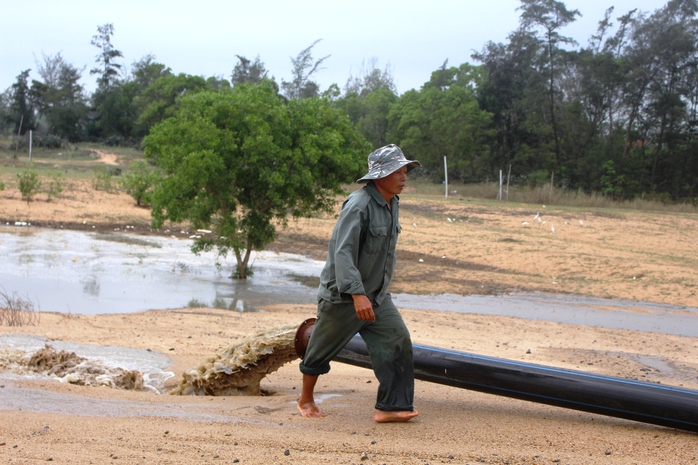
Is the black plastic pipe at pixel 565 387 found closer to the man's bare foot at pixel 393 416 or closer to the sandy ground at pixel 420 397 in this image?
the sandy ground at pixel 420 397

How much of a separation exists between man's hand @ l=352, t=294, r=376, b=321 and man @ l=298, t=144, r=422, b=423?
5 cm

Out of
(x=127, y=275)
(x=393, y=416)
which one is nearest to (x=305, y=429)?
(x=393, y=416)

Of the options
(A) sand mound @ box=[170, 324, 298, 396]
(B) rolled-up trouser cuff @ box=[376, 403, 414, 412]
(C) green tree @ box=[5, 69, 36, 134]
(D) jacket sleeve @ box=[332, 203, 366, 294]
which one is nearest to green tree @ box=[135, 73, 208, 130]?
(C) green tree @ box=[5, 69, 36, 134]

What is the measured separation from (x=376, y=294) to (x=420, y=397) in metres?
1.29

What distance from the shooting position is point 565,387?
475 cm

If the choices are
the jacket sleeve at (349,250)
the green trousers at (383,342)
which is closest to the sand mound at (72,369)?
the green trousers at (383,342)

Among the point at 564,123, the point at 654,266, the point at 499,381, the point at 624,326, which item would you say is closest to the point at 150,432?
the point at 499,381

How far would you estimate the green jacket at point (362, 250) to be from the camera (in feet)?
14.6

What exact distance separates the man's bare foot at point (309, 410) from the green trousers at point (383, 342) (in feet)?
1.53

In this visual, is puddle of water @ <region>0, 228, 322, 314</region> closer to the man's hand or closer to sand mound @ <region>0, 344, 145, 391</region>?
sand mound @ <region>0, 344, 145, 391</region>

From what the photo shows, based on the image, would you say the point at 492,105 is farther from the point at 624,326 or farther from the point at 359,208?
the point at 359,208

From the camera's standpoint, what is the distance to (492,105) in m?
50.2

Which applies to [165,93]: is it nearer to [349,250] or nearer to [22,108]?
[22,108]

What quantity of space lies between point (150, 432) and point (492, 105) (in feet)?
159
